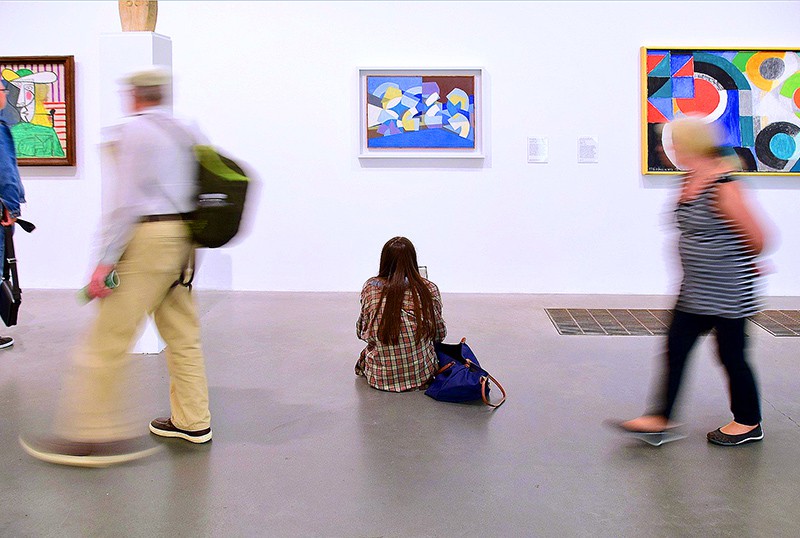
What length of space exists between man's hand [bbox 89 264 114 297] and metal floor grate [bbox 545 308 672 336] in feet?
10.9

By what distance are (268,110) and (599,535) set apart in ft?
17.2

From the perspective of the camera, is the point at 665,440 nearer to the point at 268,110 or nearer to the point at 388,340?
the point at 388,340

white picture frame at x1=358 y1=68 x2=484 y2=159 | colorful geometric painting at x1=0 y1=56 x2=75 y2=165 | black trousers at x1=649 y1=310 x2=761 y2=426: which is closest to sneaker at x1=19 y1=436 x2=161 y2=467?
black trousers at x1=649 y1=310 x2=761 y2=426

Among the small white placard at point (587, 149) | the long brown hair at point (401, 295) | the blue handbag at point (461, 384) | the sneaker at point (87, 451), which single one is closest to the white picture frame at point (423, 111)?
the small white placard at point (587, 149)

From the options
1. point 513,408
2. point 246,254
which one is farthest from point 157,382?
point 246,254

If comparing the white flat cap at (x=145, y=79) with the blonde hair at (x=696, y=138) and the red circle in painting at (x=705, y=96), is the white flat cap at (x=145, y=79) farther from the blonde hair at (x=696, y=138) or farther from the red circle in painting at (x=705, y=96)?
the red circle in painting at (x=705, y=96)

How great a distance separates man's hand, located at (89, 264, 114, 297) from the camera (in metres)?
2.94

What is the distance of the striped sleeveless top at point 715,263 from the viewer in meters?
3.08

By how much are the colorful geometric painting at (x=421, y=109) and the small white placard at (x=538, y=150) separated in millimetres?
482

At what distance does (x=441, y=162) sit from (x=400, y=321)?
324cm

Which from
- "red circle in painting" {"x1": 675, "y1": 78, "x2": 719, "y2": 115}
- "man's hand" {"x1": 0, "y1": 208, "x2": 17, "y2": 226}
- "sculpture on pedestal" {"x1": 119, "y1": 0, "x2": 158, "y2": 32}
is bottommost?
"man's hand" {"x1": 0, "y1": 208, "x2": 17, "y2": 226}

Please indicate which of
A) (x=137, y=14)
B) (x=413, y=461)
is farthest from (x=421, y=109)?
(x=413, y=461)

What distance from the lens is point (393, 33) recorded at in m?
6.93

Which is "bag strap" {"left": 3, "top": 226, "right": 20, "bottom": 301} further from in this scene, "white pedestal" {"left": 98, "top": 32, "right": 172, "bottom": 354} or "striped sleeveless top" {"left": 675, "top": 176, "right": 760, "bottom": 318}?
"striped sleeveless top" {"left": 675, "top": 176, "right": 760, "bottom": 318}
